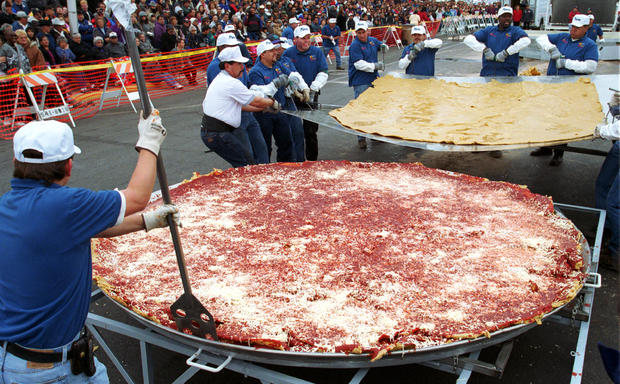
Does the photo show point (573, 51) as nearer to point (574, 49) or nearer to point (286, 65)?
point (574, 49)

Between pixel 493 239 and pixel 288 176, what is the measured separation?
2.15 metres

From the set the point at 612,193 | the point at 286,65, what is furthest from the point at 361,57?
the point at 612,193

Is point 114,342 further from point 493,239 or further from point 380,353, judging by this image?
point 493,239

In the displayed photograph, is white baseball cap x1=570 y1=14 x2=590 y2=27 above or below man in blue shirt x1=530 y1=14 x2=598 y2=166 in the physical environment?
above

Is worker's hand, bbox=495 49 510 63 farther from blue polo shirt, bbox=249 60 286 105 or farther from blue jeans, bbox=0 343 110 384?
blue jeans, bbox=0 343 110 384

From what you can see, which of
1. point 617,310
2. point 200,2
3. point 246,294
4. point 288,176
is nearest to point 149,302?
point 246,294

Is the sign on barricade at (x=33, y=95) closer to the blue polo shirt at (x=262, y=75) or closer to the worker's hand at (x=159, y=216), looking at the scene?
the blue polo shirt at (x=262, y=75)

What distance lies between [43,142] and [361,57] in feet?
20.7

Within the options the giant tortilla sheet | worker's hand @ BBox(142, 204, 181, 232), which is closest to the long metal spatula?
worker's hand @ BBox(142, 204, 181, 232)

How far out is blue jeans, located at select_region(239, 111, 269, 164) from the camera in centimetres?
582

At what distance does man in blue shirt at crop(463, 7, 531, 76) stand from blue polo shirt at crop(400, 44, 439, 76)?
1.98 feet

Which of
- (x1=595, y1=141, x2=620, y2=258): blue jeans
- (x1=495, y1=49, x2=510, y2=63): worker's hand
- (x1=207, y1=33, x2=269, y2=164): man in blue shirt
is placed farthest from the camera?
(x1=495, y1=49, x2=510, y2=63): worker's hand

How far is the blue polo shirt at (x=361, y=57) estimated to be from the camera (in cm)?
760

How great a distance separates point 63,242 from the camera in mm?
1979
